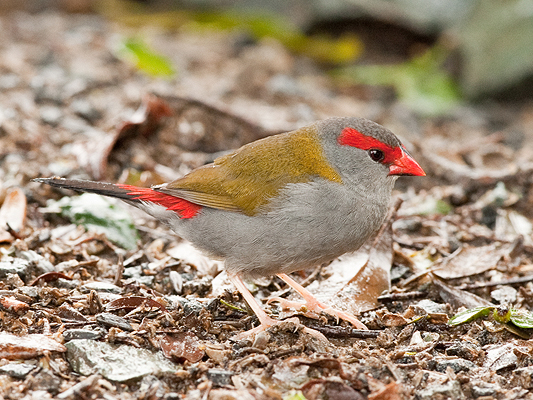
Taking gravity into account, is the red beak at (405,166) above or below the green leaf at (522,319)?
above

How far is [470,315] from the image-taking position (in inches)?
142

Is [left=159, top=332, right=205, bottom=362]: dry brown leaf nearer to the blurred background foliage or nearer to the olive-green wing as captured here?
the olive-green wing

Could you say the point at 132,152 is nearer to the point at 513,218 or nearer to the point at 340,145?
the point at 340,145

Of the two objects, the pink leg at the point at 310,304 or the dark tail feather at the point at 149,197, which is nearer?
the pink leg at the point at 310,304

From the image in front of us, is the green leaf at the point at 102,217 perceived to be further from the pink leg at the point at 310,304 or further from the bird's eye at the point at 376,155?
the bird's eye at the point at 376,155

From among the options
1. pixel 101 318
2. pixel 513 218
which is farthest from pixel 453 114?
pixel 101 318

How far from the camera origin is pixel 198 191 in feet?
12.6

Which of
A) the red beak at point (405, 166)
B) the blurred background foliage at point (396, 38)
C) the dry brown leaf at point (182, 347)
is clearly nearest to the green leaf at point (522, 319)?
the red beak at point (405, 166)

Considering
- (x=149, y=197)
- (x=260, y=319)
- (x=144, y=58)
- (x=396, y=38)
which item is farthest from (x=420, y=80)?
(x=260, y=319)

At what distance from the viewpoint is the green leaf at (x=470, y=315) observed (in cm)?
359

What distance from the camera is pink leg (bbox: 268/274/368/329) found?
3.68 metres

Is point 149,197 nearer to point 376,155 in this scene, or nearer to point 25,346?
point 25,346

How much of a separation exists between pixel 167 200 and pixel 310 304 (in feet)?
3.29

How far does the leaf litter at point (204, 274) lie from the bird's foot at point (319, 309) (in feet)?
0.19
